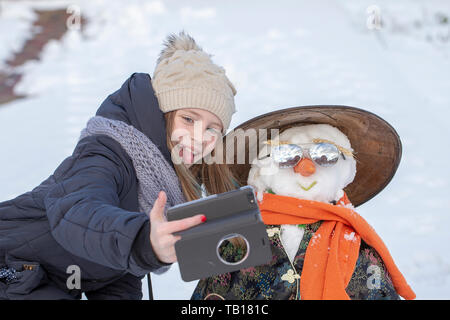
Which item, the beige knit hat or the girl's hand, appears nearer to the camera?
the girl's hand

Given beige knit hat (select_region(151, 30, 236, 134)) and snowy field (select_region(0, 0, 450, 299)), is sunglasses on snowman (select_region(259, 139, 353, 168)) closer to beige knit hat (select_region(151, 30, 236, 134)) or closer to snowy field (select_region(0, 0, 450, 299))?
beige knit hat (select_region(151, 30, 236, 134))

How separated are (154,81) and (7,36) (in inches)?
130

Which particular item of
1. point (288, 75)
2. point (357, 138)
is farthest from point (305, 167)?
point (288, 75)

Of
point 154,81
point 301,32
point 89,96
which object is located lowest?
point 154,81

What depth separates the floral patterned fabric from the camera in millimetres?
1146

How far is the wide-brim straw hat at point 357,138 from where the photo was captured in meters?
1.26

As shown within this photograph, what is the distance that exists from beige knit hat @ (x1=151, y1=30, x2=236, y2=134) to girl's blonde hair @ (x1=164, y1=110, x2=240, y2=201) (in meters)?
0.05

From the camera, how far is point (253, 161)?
1.34 meters

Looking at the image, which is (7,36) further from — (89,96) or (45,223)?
(45,223)

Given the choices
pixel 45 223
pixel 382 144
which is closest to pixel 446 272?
pixel 382 144

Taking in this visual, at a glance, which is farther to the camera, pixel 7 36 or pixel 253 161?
pixel 7 36

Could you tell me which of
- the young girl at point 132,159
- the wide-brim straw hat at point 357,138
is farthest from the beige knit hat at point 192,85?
the wide-brim straw hat at point 357,138

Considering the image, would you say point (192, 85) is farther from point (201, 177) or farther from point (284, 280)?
point (284, 280)

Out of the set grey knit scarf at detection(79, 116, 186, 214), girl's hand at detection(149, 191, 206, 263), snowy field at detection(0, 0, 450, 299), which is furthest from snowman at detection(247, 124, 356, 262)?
snowy field at detection(0, 0, 450, 299)
